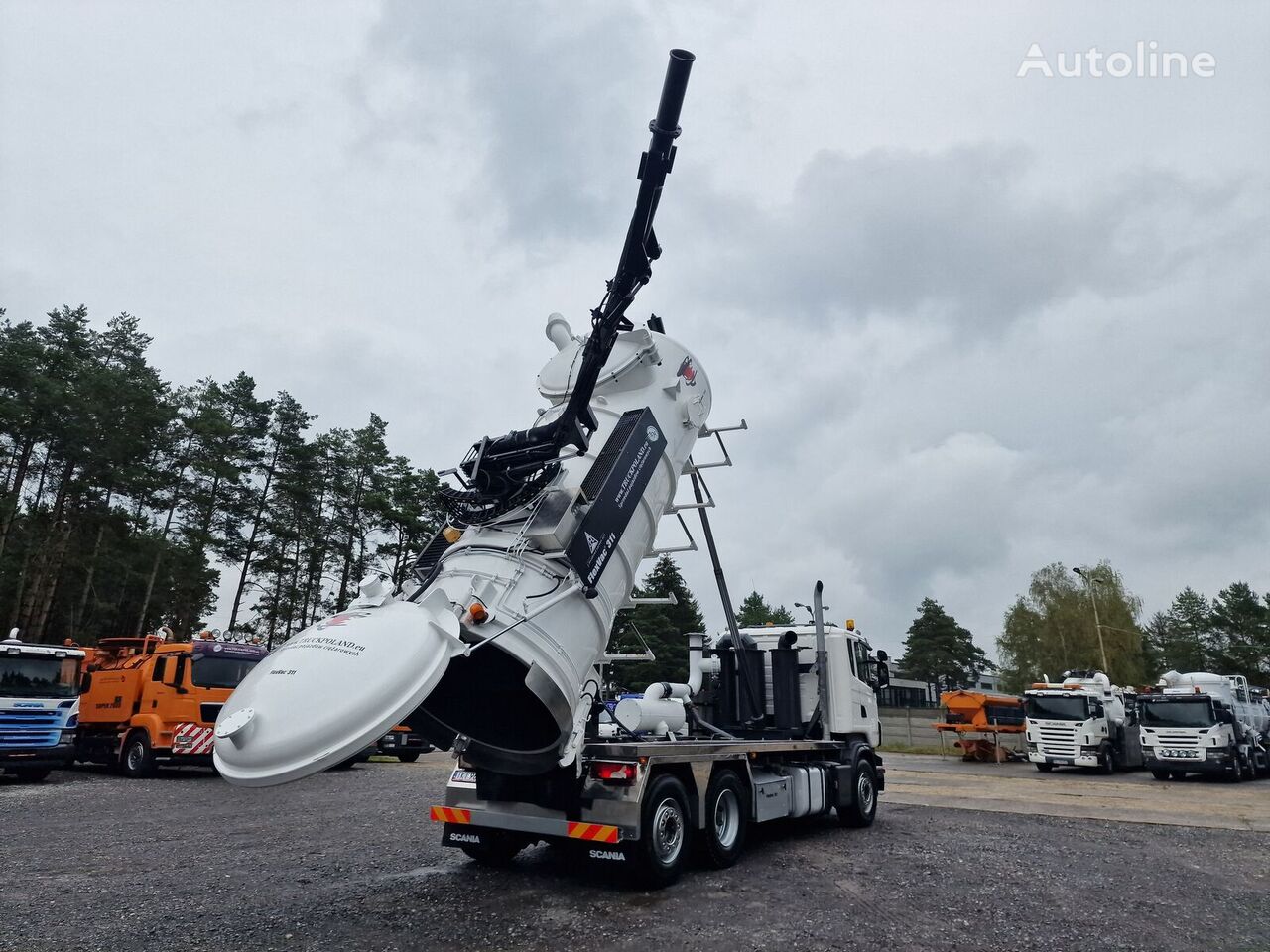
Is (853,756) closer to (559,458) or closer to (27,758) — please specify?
(559,458)

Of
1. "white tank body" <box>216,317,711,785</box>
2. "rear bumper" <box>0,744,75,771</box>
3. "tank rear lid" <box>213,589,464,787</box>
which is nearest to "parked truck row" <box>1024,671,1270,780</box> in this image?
"white tank body" <box>216,317,711,785</box>

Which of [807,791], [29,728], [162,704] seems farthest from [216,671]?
[807,791]

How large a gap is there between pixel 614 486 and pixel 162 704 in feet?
45.3

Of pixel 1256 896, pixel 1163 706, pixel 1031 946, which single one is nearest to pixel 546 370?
pixel 1031 946

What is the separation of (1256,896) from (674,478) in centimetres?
633

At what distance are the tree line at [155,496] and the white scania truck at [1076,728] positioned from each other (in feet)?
71.6

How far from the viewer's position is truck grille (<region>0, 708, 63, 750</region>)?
47.4ft

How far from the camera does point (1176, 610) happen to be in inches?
2450

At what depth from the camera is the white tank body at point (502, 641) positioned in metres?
4.57

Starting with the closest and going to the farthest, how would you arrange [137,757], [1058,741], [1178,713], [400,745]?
[137,757] → [1178,713] → [400,745] → [1058,741]

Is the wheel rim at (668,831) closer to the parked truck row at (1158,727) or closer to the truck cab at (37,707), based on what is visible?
the truck cab at (37,707)

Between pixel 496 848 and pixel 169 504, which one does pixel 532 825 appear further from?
pixel 169 504

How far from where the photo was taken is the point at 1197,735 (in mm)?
20141

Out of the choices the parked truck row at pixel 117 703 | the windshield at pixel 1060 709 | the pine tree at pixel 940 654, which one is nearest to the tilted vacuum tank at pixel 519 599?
the parked truck row at pixel 117 703
